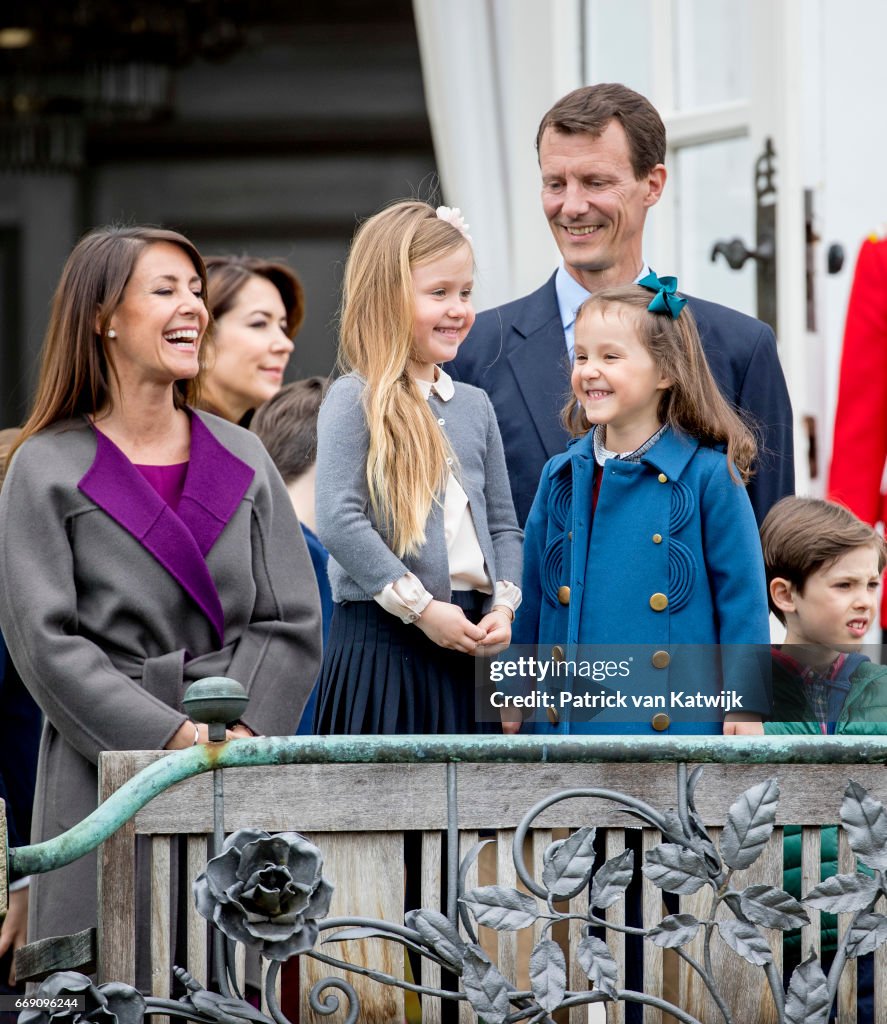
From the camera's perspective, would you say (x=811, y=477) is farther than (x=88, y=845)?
Yes

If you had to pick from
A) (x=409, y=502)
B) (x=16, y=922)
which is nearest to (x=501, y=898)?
(x=409, y=502)

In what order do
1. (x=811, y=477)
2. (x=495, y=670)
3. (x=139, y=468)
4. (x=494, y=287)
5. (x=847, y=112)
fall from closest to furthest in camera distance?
(x=495, y=670) → (x=139, y=468) → (x=811, y=477) → (x=847, y=112) → (x=494, y=287)

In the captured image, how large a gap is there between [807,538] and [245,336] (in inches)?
63.8

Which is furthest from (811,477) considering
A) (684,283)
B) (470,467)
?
(470,467)

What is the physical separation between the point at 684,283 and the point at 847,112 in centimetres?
63

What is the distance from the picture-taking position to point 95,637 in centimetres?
299

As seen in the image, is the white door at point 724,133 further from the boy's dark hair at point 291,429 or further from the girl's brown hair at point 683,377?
the girl's brown hair at point 683,377

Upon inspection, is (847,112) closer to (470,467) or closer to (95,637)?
(470,467)

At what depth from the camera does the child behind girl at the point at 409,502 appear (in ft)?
9.96

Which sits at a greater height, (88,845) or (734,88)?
(734,88)

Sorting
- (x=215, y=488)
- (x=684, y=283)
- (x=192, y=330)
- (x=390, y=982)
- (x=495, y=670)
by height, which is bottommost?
(x=390, y=982)

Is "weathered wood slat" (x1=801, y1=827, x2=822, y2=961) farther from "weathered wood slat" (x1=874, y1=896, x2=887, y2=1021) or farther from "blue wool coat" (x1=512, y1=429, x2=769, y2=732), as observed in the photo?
"blue wool coat" (x1=512, y1=429, x2=769, y2=732)

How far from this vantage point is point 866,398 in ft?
14.9

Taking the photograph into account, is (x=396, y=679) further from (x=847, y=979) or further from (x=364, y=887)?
(x=847, y=979)
